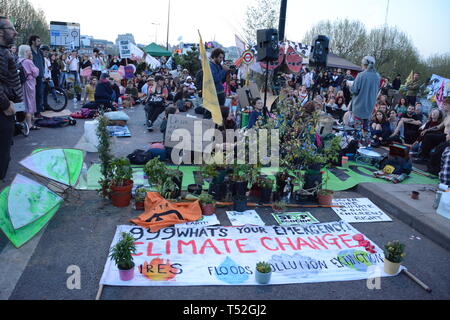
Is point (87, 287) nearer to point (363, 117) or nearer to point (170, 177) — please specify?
point (170, 177)

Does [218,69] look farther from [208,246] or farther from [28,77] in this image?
[208,246]

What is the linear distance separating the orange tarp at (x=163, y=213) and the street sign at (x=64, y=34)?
60.6 feet

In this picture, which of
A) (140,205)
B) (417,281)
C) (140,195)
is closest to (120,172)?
(140,195)

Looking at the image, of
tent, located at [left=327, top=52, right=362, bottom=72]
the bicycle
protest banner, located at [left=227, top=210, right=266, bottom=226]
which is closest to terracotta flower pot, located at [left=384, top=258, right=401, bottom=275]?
protest banner, located at [left=227, top=210, right=266, bottom=226]

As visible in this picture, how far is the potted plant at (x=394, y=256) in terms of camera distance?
3.49 m

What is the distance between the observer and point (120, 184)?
481 cm

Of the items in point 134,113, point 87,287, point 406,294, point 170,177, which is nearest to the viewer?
point 87,287

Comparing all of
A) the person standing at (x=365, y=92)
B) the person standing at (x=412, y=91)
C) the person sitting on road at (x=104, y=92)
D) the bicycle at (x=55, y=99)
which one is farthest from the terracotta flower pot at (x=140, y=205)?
the person standing at (x=412, y=91)

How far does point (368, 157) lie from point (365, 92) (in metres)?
1.82

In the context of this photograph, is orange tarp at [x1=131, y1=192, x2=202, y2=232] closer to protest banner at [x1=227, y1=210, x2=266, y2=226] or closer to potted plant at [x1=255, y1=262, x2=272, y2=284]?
protest banner at [x1=227, y1=210, x2=266, y2=226]

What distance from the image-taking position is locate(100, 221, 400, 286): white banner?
3.34 meters
